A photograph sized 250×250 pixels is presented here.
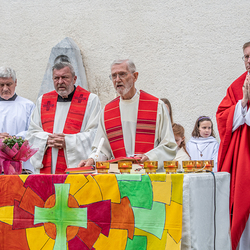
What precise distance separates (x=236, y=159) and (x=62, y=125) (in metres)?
1.99

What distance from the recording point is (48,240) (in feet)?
8.28

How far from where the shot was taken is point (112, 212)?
2.44 metres

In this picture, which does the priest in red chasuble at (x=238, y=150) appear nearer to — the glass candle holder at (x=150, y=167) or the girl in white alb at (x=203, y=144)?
the glass candle holder at (x=150, y=167)

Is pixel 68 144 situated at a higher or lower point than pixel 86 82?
lower

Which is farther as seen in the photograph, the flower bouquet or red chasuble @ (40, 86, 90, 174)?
red chasuble @ (40, 86, 90, 174)

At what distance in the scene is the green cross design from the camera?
8.17ft

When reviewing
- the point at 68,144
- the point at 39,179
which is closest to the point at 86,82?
the point at 68,144

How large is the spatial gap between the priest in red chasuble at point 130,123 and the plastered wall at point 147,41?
10.4 ft

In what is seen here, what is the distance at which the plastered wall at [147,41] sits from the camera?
22.6 ft

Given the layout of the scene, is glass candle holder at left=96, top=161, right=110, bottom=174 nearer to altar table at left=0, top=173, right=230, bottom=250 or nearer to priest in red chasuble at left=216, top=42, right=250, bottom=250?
altar table at left=0, top=173, right=230, bottom=250

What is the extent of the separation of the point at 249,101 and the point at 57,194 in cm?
222

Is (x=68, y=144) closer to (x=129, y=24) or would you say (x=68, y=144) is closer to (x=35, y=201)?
(x=35, y=201)

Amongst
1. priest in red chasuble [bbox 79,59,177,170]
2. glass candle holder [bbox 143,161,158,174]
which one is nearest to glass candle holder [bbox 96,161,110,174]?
glass candle holder [bbox 143,161,158,174]

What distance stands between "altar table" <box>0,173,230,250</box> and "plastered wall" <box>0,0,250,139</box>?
4502 millimetres
